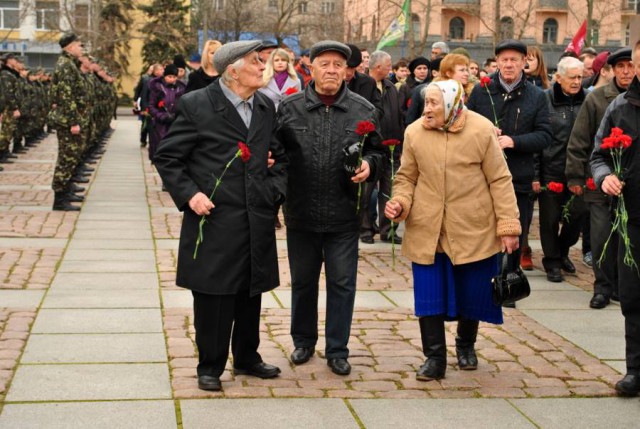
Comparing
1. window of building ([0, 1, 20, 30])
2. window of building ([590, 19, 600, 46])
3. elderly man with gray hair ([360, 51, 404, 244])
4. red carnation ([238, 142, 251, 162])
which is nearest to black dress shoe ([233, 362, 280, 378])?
red carnation ([238, 142, 251, 162])

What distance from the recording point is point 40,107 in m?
28.3

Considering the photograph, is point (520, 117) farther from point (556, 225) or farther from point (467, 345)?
point (467, 345)

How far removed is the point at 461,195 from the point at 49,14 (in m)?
55.2

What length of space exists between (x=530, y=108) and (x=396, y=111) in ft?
11.4

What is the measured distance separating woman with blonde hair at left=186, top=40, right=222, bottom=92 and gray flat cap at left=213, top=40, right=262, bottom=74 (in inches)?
230

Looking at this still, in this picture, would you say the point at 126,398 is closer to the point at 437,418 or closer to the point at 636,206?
the point at 437,418

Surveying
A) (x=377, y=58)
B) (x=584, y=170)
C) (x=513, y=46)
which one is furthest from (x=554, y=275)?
(x=377, y=58)

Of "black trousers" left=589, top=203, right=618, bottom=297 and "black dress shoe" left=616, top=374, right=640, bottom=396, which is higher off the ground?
"black trousers" left=589, top=203, right=618, bottom=297

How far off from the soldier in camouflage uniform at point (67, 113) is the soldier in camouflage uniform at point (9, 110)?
7737 mm

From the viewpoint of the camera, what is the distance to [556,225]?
1060 cm

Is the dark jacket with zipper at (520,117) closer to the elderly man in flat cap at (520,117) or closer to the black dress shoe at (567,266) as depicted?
the elderly man in flat cap at (520,117)

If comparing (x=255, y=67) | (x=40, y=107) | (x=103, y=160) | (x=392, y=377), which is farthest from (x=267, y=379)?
(x=40, y=107)

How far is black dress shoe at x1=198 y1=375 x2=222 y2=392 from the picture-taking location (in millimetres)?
6164

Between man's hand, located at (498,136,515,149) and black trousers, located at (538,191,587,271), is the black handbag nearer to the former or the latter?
man's hand, located at (498,136,515,149)
